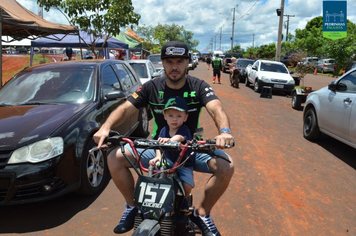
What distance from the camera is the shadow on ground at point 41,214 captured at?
4184mm

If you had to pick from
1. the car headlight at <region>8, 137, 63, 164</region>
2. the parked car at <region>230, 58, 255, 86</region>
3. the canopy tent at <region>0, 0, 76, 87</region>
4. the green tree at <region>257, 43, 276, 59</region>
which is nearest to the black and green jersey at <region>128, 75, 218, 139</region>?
the car headlight at <region>8, 137, 63, 164</region>

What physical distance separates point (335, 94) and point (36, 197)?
18.4ft

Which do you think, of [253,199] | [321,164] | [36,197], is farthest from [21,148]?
[321,164]

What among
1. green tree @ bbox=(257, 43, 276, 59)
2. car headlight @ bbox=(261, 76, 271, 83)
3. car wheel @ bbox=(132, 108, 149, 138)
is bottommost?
car wheel @ bbox=(132, 108, 149, 138)

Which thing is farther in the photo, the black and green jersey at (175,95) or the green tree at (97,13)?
the green tree at (97,13)

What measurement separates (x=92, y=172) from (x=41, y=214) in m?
0.79

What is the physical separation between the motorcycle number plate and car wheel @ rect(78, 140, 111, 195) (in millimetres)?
1943

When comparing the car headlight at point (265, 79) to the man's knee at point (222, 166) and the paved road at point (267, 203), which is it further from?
the man's knee at point (222, 166)

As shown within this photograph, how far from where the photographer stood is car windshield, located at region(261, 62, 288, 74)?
20.0 m

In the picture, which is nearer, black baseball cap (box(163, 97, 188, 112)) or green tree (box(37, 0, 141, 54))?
black baseball cap (box(163, 97, 188, 112))

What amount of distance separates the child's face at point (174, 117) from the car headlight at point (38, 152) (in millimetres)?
1511

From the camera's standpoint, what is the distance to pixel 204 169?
3457 mm

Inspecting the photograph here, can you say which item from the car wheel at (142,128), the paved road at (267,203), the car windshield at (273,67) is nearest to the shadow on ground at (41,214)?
the paved road at (267,203)

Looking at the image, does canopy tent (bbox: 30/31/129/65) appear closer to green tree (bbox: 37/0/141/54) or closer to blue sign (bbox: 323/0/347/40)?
green tree (bbox: 37/0/141/54)
